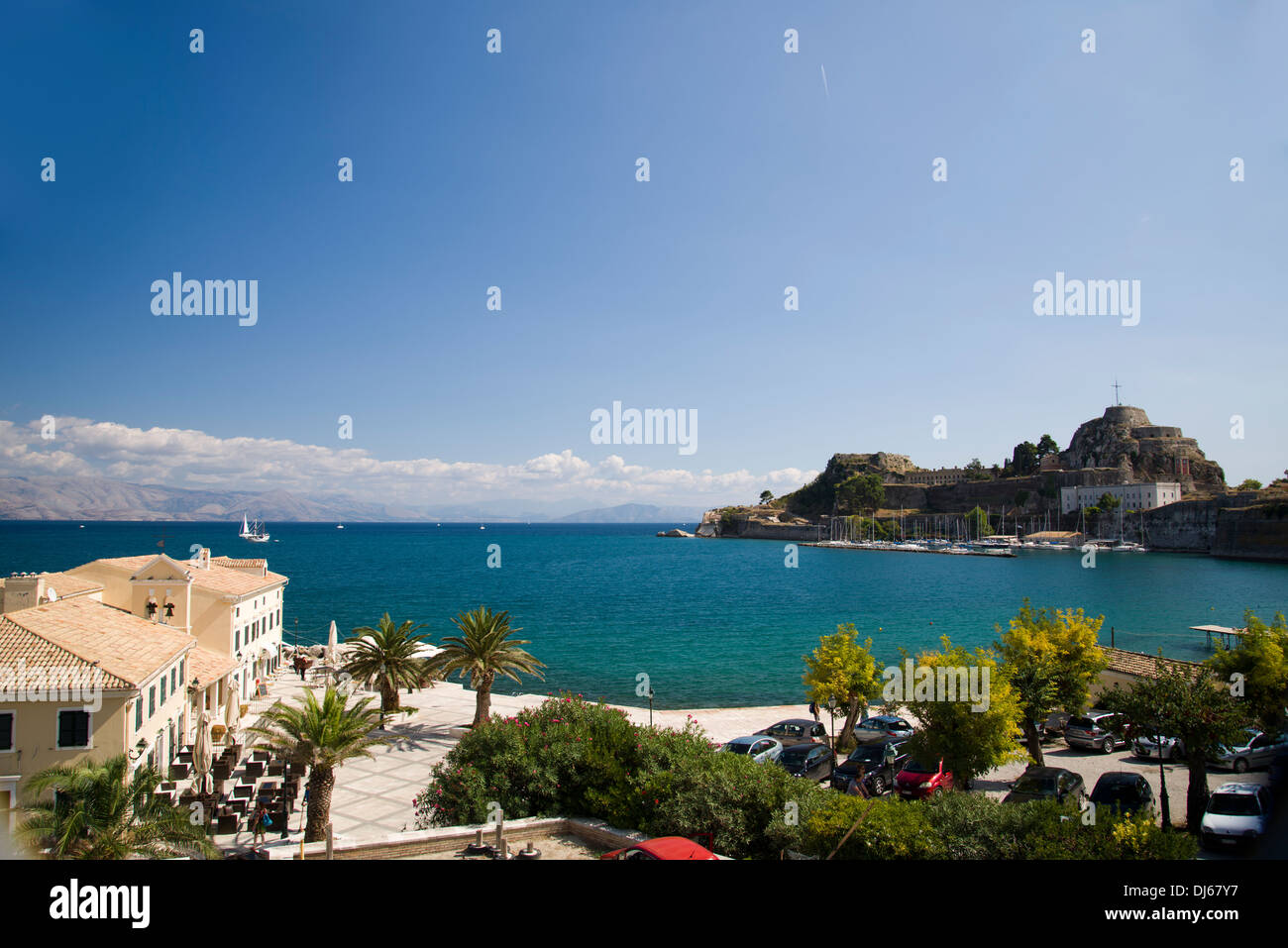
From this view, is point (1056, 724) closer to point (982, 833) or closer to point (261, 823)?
point (982, 833)

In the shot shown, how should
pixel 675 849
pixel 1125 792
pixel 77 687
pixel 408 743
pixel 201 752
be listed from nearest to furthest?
pixel 675 849
pixel 77 687
pixel 1125 792
pixel 201 752
pixel 408 743

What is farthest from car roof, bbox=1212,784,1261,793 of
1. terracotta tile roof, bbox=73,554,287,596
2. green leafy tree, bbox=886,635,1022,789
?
terracotta tile roof, bbox=73,554,287,596

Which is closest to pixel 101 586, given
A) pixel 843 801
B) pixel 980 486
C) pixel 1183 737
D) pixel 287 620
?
pixel 843 801

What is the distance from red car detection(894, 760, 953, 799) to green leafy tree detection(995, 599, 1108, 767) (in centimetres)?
349

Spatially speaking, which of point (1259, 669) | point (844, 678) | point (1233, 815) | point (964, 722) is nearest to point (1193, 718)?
point (1233, 815)

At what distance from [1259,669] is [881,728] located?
1092 cm

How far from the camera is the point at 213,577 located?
28.0 metres

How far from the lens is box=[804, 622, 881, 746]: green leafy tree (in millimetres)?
23062

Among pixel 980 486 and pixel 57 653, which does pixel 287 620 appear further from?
pixel 980 486

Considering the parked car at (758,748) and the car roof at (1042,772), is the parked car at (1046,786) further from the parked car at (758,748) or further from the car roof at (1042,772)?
the parked car at (758,748)

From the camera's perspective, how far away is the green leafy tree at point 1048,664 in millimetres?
19531

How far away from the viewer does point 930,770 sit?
17.1 m
